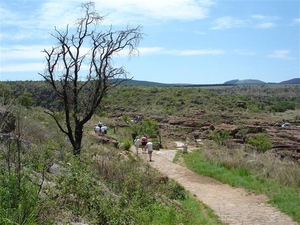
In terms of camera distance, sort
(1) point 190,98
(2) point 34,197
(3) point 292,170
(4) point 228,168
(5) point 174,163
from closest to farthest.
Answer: (2) point 34,197 < (3) point 292,170 < (4) point 228,168 < (5) point 174,163 < (1) point 190,98

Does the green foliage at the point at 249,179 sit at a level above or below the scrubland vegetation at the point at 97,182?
below

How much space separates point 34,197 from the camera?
13.5 feet

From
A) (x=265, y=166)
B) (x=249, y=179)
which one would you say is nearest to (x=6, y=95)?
(x=249, y=179)

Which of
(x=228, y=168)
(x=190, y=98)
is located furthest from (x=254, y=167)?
(x=190, y=98)

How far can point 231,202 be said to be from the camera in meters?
10.4

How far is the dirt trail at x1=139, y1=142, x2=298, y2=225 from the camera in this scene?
8.82m

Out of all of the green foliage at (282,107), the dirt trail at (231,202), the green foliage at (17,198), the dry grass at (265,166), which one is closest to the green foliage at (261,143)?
the dry grass at (265,166)

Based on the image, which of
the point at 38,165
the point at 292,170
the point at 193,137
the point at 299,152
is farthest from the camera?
the point at 193,137

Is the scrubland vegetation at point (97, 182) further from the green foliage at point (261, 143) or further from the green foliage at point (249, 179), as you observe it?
the green foliage at point (261, 143)

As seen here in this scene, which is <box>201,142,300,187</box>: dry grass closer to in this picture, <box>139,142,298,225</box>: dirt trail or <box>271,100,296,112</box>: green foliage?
<box>139,142,298,225</box>: dirt trail

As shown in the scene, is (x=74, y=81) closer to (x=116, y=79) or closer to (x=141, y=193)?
(x=116, y=79)

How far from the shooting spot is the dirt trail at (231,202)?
28.9 feet

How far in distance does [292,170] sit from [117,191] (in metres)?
6.93

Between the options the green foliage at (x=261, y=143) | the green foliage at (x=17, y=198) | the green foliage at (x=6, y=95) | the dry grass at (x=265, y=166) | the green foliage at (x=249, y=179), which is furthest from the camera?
the green foliage at (x=261, y=143)
